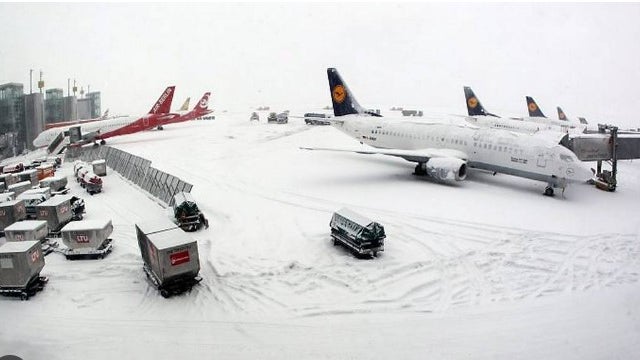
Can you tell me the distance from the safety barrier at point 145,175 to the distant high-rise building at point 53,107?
56528 millimetres

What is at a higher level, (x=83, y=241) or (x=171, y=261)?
(x=171, y=261)

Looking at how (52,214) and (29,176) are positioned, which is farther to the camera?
(29,176)

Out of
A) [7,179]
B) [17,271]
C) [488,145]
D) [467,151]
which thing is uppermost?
[488,145]

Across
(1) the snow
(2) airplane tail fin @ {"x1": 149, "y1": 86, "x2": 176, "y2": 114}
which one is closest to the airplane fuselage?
(1) the snow

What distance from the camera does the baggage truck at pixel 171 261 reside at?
1300 cm

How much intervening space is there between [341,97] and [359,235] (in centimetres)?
2680

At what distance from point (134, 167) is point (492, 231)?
85.8 feet

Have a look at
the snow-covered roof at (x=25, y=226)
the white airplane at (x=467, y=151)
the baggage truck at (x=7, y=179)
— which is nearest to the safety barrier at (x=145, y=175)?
the snow-covered roof at (x=25, y=226)

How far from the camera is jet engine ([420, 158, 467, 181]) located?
2634 centimetres

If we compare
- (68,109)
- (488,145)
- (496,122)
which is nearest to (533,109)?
(496,122)

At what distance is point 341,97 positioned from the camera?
4041 centimetres

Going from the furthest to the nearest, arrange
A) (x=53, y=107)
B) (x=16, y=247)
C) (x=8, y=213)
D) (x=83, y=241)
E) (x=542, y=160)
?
(x=53, y=107) < (x=542, y=160) < (x=8, y=213) < (x=83, y=241) < (x=16, y=247)

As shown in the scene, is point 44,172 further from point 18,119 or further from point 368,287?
point 18,119

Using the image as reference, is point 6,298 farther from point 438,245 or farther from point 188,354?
point 438,245
